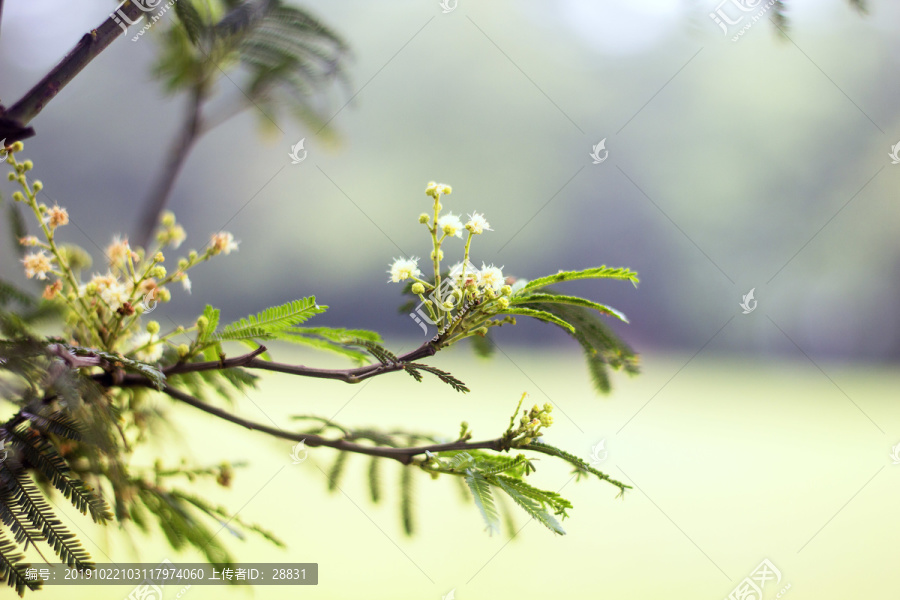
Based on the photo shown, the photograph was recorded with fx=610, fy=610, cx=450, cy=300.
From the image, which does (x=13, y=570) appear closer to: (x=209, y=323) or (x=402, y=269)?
(x=209, y=323)

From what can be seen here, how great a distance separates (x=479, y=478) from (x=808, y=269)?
8968mm

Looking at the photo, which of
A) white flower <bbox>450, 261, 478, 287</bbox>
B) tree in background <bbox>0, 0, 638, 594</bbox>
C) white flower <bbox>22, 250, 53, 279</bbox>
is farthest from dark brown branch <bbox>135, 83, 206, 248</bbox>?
white flower <bbox>450, 261, 478, 287</bbox>

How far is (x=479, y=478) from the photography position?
0.43 m

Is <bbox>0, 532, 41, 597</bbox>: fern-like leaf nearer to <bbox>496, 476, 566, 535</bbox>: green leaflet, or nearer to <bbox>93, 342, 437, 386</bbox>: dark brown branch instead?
<bbox>93, 342, 437, 386</bbox>: dark brown branch

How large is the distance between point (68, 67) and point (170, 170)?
0.95 feet

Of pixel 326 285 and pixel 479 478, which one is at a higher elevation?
pixel 326 285

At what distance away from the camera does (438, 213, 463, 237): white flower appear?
42 cm

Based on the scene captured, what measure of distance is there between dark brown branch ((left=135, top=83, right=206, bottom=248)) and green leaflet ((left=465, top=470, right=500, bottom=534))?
0.37 m

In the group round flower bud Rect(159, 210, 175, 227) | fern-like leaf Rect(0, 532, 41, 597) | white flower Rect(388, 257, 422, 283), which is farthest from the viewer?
round flower bud Rect(159, 210, 175, 227)

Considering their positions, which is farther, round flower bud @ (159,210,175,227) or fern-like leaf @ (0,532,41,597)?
round flower bud @ (159,210,175,227)

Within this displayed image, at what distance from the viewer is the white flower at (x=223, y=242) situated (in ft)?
1.77

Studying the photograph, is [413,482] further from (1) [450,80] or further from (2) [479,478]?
(1) [450,80]

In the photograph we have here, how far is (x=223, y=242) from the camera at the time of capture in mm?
545

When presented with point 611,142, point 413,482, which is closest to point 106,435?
point 413,482
